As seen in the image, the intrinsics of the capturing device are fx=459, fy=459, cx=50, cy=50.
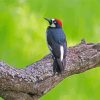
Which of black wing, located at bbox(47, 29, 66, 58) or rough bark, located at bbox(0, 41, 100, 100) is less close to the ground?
black wing, located at bbox(47, 29, 66, 58)

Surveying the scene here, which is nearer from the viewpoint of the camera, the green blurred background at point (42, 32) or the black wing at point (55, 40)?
the black wing at point (55, 40)

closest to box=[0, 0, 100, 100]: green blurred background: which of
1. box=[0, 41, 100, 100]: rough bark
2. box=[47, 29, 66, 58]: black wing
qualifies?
box=[0, 41, 100, 100]: rough bark

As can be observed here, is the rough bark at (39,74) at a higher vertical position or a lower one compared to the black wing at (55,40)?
lower

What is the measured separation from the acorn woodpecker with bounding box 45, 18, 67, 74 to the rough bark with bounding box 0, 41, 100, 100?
60 mm

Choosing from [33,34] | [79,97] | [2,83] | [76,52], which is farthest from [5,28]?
[2,83]

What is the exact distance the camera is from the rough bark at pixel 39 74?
181 centimetres

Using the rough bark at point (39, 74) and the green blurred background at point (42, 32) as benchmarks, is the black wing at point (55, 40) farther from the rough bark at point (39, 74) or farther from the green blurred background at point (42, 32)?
the green blurred background at point (42, 32)

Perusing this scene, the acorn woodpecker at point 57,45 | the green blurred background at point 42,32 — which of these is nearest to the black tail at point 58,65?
the acorn woodpecker at point 57,45

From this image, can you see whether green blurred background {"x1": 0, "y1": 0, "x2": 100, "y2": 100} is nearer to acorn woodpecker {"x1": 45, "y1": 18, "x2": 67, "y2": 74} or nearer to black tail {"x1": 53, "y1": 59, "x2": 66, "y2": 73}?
acorn woodpecker {"x1": 45, "y1": 18, "x2": 67, "y2": 74}

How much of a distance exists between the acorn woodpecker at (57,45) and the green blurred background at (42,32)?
3.29ft

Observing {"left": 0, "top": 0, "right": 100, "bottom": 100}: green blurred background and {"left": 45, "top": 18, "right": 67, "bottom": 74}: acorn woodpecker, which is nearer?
{"left": 45, "top": 18, "right": 67, "bottom": 74}: acorn woodpecker

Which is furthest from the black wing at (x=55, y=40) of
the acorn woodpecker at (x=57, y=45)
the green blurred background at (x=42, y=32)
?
the green blurred background at (x=42, y=32)

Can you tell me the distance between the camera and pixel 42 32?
308cm

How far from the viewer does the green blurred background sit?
3.09 metres
